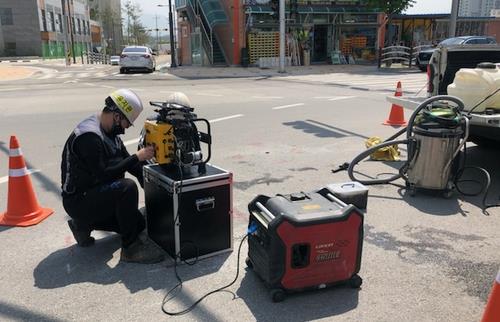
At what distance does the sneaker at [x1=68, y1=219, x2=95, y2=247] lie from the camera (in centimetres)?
405

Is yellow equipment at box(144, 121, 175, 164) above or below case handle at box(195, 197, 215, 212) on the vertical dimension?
above

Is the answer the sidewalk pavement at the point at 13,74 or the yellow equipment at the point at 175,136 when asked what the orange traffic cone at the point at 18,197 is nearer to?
the yellow equipment at the point at 175,136

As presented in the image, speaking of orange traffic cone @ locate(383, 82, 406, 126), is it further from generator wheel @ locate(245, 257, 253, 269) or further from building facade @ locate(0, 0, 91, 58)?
building facade @ locate(0, 0, 91, 58)

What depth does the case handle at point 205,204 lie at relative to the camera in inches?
144

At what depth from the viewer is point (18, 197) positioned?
4684 millimetres

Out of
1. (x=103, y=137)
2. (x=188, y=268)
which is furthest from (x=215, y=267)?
(x=103, y=137)

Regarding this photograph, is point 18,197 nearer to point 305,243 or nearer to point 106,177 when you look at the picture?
point 106,177

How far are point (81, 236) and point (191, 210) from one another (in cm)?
109

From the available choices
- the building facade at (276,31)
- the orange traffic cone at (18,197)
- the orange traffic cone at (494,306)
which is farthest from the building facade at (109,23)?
the orange traffic cone at (494,306)

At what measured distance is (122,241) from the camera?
3.96 m

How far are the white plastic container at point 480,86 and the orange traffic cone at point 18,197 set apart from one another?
477 cm

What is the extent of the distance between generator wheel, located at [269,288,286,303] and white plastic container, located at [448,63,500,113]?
3553 mm

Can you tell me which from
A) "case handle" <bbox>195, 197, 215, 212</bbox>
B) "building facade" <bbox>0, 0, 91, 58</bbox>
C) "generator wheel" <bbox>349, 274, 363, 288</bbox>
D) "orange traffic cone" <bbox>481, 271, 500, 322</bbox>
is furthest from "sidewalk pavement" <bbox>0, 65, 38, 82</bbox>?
"building facade" <bbox>0, 0, 91, 58</bbox>

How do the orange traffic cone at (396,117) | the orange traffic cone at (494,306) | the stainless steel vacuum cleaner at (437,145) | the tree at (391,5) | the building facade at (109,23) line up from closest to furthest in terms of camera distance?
1. the orange traffic cone at (494,306)
2. the stainless steel vacuum cleaner at (437,145)
3. the orange traffic cone at (396,117)
4. the tree at (391,5)
5. the building facade at (109,23)
